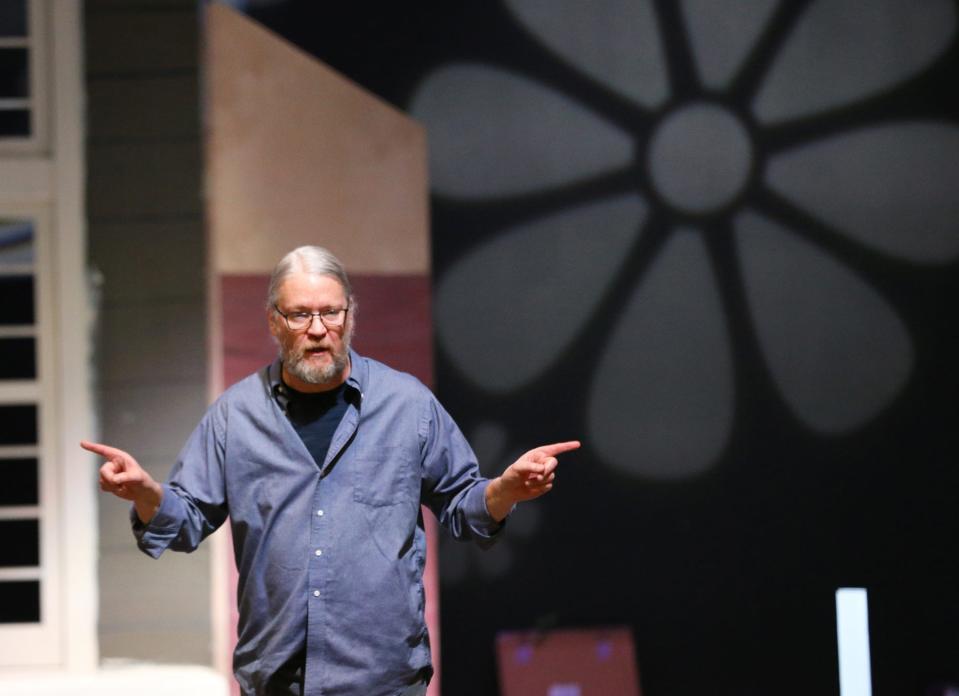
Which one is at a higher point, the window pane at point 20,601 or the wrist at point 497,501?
the wrist at point 497,501

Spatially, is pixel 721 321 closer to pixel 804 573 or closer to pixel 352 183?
pixel 804 573

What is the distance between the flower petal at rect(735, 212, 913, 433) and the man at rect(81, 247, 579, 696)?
1734mm

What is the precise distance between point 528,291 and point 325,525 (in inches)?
63.0

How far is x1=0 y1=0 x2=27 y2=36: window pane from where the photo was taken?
3422 mm

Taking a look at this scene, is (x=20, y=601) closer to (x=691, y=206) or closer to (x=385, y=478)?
(x=385, y=478)

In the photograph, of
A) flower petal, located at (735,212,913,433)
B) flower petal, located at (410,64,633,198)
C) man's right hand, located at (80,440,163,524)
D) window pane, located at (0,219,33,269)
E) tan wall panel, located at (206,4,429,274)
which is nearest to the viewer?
man's right hand, located at (80,440,163,524)

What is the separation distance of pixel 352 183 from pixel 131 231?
2.23ft

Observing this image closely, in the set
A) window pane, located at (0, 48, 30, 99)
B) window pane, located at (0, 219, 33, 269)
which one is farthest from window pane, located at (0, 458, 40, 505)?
window pane, located at (0, 48, 30, 99)

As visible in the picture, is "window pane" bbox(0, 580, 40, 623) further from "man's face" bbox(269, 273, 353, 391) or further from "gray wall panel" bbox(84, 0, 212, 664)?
"man's face" bbox(269, 273, 353, 391)

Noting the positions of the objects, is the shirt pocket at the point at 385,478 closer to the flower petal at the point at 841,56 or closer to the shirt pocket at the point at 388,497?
the shirt pocket at the point at 388,497

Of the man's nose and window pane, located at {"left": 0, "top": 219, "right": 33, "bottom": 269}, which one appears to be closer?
the man's nose

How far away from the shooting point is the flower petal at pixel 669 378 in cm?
359

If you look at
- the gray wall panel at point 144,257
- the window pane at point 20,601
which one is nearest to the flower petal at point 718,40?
the gray wall panel at point 144,257

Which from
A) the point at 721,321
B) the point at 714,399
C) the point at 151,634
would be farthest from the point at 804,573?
the point at 151,634
